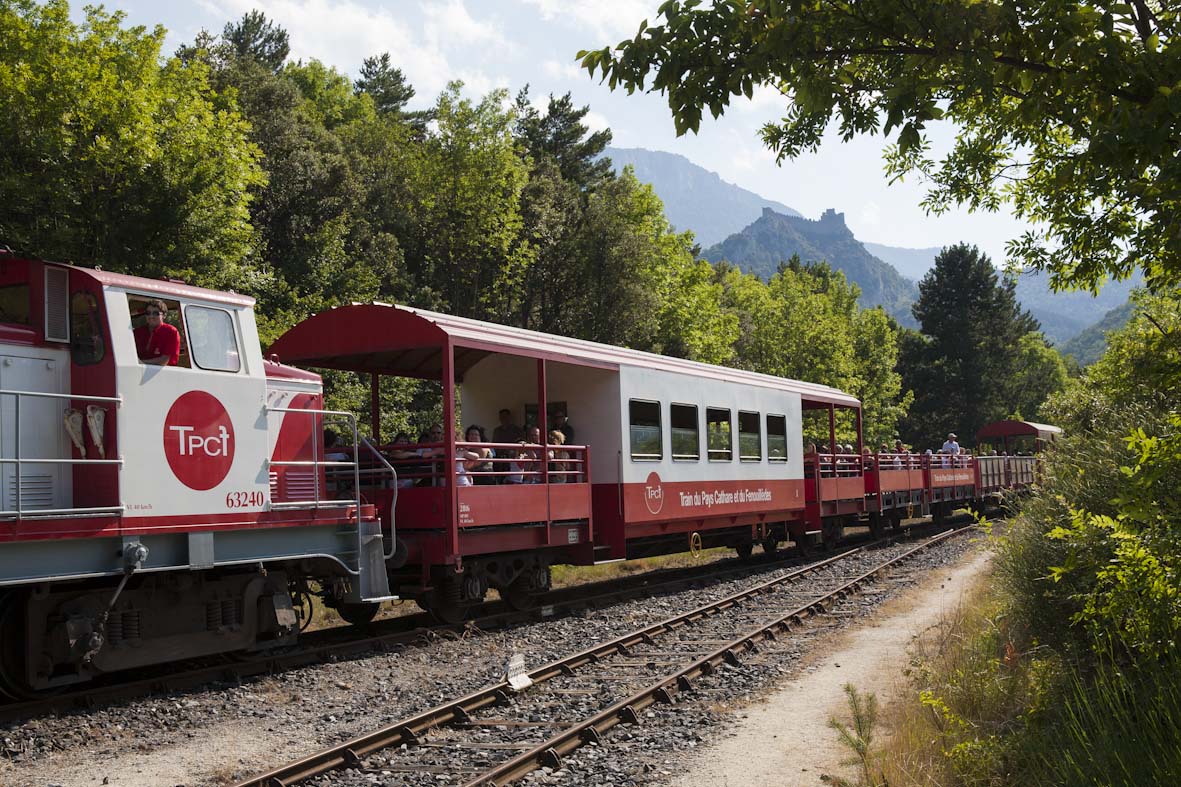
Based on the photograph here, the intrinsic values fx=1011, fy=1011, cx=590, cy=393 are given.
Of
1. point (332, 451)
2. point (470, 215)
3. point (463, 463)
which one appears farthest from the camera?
point (470, 215)

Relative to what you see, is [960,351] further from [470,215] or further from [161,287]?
[161,287]

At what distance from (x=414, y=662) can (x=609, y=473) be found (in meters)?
5.22

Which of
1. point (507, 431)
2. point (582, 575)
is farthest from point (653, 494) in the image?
point (582, 575)

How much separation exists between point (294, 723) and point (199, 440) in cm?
281

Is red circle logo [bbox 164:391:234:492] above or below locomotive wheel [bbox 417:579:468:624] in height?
above

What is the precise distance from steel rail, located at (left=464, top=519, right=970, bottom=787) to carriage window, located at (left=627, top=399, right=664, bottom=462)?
333cm

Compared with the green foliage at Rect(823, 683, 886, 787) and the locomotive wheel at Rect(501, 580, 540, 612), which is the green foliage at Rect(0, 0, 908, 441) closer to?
the locomotive wheel at Rect(501, 580, 540, 612)

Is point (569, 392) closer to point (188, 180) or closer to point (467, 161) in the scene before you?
point (188, 180)

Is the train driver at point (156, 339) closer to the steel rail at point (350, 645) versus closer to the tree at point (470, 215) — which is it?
the steel rail at point (350, 645)

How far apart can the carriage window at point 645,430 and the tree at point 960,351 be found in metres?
53.4

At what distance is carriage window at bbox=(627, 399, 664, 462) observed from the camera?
15.3 metres

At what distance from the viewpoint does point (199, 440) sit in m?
9.26

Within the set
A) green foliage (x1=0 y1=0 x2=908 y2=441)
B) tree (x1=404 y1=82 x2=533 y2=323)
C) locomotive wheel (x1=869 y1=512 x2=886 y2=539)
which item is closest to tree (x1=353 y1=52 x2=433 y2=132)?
green foliage (x1=0 y1=0 x2=908 y2=441)

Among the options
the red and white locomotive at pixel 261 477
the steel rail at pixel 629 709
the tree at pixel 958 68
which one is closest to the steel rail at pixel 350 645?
the red and white locomotive at pixel 261 477
